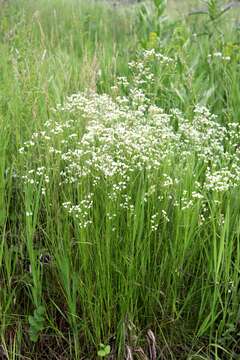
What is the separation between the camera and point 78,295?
7.65 ft

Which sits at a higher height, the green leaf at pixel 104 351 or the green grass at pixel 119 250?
the green grass at pixel 119 250

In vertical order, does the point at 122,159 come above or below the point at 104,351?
above

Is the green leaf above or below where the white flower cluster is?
below

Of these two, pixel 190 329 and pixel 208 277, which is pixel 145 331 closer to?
pixel 190 329

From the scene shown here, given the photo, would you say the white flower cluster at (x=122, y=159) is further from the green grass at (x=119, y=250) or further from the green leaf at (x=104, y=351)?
the green leaf at (x=104, y=351)

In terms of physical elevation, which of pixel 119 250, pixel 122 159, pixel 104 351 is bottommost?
pixel 104 351

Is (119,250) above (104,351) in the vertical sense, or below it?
above

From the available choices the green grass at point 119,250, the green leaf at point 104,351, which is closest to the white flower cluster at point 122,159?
the green grass at point 119,250

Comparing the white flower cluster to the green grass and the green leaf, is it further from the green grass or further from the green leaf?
the green leaf

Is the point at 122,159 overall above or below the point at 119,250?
above

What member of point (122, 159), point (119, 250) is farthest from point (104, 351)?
point (122, 159)

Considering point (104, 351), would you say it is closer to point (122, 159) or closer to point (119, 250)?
point (119, 250)

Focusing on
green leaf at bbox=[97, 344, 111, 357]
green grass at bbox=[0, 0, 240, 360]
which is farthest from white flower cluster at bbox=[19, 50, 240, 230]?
green leaf at bbox=[97, 344, 111, 357]

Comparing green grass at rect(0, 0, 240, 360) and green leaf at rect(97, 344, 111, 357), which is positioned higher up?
green grass at rect(0, 0, 240, 360)
